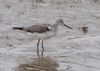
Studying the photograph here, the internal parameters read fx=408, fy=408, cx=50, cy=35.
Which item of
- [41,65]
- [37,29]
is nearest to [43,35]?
[37,29]

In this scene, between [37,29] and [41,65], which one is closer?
[41,65]

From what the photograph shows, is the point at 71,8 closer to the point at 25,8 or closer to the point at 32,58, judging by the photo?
the point at 25,8

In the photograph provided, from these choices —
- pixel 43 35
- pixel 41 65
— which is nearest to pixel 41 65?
pixel 41 65

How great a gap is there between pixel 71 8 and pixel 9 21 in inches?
116

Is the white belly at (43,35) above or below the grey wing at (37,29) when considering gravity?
below

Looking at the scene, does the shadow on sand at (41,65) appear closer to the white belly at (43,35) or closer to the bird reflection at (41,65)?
the bird reflection at (41,65)

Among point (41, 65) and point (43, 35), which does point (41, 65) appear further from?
point (43, 35)

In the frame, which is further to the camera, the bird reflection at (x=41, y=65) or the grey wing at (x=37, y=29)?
the grey wing at (x=37, y=29)

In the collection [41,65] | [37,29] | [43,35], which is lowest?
[41,65]

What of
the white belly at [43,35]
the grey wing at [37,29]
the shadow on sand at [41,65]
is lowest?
the shadow on sand at [41,65]

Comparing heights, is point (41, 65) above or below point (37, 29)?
below

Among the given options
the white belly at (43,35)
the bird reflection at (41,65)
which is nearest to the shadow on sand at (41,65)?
the bird reflection at (41,65)

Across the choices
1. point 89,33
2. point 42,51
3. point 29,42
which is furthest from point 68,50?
point 89,33

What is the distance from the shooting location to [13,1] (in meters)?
15.3
